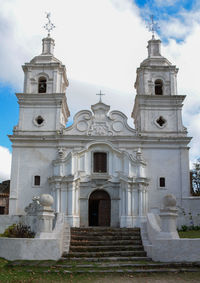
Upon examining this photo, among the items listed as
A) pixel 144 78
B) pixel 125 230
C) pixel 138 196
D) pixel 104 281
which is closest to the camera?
pixel 104 281

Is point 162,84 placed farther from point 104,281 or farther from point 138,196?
point 104,281

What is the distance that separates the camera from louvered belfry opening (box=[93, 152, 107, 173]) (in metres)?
22.8

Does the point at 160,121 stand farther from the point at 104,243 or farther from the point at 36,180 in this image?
the point at 104,243

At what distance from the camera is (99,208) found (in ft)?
72.8

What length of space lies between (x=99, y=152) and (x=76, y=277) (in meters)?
13.5

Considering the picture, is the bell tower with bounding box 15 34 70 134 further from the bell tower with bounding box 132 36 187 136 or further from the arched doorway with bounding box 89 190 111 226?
the bell tower with bounding box 132 36 187 136

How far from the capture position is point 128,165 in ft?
72.4

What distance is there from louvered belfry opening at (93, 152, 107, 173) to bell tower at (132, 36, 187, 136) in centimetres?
330

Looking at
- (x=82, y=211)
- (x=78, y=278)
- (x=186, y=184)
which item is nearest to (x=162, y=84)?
(x=186, y=184)

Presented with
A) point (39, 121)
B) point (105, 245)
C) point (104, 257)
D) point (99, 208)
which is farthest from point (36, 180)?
point (104, 257)

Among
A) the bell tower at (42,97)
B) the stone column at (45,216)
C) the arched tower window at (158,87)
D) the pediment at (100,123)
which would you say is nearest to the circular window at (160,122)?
the pediment at (100,123)

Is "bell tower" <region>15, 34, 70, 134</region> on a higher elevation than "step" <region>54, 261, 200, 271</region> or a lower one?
higher

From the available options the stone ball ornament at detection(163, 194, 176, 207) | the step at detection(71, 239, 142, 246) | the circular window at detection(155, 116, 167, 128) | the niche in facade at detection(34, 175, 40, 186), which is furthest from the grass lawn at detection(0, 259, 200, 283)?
the circular window at detection(155, 116, 167, 128)

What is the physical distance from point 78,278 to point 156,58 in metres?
20.3
